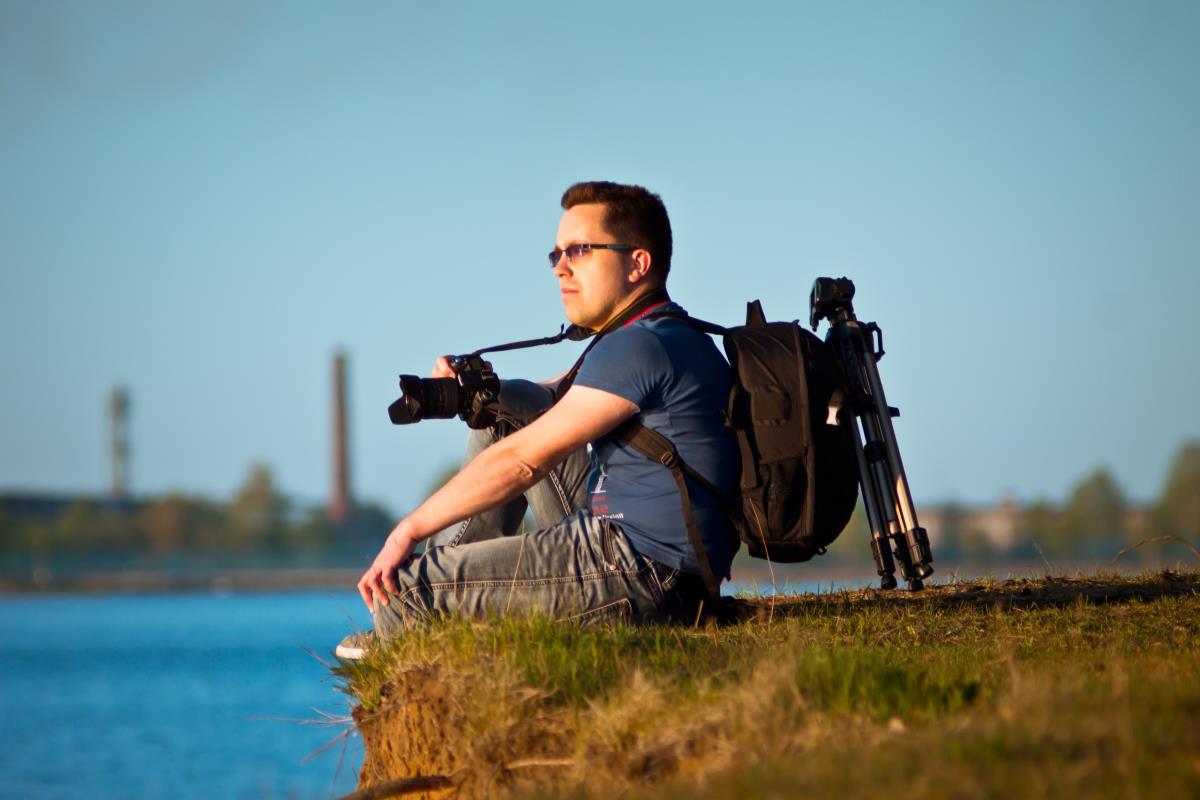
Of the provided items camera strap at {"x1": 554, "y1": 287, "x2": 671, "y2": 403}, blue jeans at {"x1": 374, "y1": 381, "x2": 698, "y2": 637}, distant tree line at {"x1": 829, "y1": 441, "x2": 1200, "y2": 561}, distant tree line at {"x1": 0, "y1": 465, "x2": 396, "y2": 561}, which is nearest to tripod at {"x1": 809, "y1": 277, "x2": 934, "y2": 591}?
camera strap at {"x1": 554, "y1": 287, "x2": 671, "y2": 403}

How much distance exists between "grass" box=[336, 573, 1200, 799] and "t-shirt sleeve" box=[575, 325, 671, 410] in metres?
0.79

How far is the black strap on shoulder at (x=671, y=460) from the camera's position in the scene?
4.46 meters

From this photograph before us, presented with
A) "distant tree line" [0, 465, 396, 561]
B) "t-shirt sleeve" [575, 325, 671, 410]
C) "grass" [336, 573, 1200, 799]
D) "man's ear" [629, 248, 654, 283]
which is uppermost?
"distant tree line" [0, 465, 396, 561]

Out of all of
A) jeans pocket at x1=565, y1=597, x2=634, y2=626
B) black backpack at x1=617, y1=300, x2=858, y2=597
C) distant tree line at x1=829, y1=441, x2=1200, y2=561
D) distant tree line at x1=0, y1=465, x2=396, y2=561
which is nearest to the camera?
black backpack at x1=617, y1=300, x2=858, y2=597

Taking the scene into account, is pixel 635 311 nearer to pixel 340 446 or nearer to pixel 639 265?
pixel 639 265

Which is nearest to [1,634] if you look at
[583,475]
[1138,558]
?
[1138,558]

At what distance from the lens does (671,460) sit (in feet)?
14.6

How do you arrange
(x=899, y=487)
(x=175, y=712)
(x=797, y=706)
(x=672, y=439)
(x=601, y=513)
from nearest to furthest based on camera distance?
(x=797, y=706) → (x=672, y=439) → (x=601, y=513) → (x=899, y=487) → (x=175, y=712)

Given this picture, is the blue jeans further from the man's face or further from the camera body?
the man's face

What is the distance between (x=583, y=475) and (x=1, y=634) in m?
109

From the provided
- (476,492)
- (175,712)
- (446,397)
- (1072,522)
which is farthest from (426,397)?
(1072,522)

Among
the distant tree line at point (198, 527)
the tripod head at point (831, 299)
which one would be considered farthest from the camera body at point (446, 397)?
the distant tree line at point (198, 527)

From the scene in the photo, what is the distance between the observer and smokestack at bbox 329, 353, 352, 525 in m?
106

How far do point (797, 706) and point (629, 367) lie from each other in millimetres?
1419
